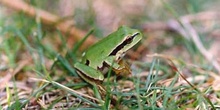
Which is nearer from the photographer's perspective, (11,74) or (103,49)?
(103,49)

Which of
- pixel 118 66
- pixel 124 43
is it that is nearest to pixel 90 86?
pixel 118 66

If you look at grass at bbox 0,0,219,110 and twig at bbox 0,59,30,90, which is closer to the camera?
grass at bbox 0,0,219,110

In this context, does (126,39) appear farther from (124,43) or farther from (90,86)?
(90,86)

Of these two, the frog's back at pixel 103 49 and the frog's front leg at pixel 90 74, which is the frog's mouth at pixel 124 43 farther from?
the frog's front leg at pixel 90 74

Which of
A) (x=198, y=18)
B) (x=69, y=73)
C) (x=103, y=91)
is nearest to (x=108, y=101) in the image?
(x=103, y=91)

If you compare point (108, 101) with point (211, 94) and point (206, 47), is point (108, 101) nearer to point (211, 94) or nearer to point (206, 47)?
point (211, 94)

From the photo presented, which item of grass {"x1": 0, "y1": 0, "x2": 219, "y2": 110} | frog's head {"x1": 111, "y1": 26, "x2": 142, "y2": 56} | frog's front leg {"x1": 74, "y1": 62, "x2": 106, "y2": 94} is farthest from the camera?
frog's head {"x1": 111, "y1": 26, "x2": 142, "y2": 56}

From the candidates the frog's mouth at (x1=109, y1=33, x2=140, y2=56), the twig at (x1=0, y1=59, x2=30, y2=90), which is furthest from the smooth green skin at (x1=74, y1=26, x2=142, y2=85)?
the twig at (x1=0, y1=59, x2=30, y2=90)

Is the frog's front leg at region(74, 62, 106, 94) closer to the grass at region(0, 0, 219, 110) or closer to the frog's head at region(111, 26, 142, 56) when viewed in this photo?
the grass at region(0, 0, 219, 110)

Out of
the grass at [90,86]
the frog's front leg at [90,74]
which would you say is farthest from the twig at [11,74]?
the frog's front leg at [90,74]
